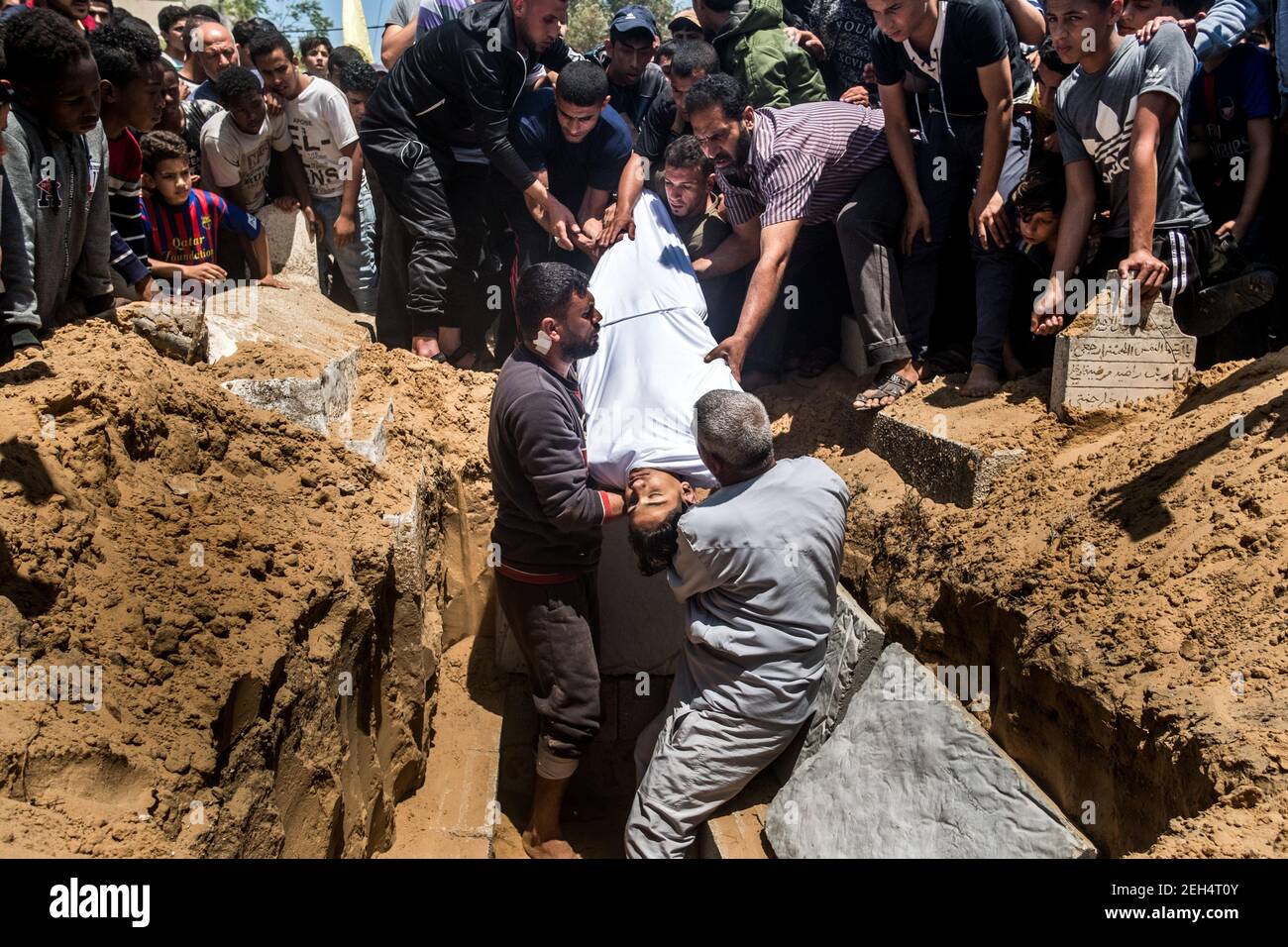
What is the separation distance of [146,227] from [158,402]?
1.99 m

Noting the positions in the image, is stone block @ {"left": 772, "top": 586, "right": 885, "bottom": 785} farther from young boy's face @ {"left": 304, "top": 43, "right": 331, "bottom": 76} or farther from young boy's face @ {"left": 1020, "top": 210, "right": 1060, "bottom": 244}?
young boy's face @ {"left": 304, "top": 43, "right": 331, "bottom": 76}

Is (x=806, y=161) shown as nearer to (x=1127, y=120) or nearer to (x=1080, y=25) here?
(x=1080, y=25)

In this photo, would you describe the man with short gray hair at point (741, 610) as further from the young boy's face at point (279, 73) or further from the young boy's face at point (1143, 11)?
the young boy's face at point (279, 73)

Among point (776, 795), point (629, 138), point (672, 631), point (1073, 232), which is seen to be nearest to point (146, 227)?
point (629, 138)

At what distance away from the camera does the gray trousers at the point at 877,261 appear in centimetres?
504

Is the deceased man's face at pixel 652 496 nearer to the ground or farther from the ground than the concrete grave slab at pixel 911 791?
farther from the ground

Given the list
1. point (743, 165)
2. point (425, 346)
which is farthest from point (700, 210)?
point (425, 346)

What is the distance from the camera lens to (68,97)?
3797 mm

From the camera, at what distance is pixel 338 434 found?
454 centimetres

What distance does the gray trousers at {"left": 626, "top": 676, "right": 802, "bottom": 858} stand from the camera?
3635 mm

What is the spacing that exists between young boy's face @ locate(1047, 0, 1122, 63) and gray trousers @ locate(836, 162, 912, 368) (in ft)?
3.58

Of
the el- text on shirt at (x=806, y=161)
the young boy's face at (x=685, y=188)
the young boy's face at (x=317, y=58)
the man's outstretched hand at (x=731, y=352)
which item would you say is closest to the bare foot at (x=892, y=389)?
the man's outstretched hand at (x=731, y=352)

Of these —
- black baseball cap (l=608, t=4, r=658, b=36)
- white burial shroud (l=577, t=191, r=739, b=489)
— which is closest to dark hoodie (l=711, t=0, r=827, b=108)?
black baseball cap (l=608, t=4, r=658, b=36)

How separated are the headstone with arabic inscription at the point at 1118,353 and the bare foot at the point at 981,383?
18.2 inches
